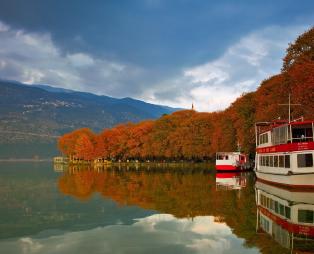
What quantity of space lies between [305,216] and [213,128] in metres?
80.6

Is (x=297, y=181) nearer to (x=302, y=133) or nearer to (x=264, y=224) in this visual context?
(x=302, y=133)

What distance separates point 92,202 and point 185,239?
14214 mm

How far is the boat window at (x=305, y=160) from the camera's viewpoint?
3362 cm

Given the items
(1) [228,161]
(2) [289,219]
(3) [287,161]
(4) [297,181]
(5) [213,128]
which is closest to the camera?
(2) [289,219]

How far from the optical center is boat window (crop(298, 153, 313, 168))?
110 feet

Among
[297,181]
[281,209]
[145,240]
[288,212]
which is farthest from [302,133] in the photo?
[145,240]

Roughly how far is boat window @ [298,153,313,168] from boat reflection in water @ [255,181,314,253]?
3.07 meters

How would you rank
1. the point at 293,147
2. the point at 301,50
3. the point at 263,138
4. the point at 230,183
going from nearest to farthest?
the point at 293,147, the point at 263,138, the point at 230,183, the point at 301,50

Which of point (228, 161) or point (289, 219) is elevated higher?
point (228, 161)

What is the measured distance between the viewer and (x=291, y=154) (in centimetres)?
3516

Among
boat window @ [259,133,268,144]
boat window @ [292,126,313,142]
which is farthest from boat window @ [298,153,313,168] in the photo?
boat window @ [259,133,268,144]

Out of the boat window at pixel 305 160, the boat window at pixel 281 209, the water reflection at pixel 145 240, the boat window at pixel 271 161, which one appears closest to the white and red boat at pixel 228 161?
the boat window at pixel 271 161

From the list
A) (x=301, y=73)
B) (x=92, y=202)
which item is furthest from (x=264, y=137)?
(x=92, y=202)

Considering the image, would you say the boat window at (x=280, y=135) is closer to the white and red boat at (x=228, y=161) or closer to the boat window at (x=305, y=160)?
the boat window at (x=305, y=160)
